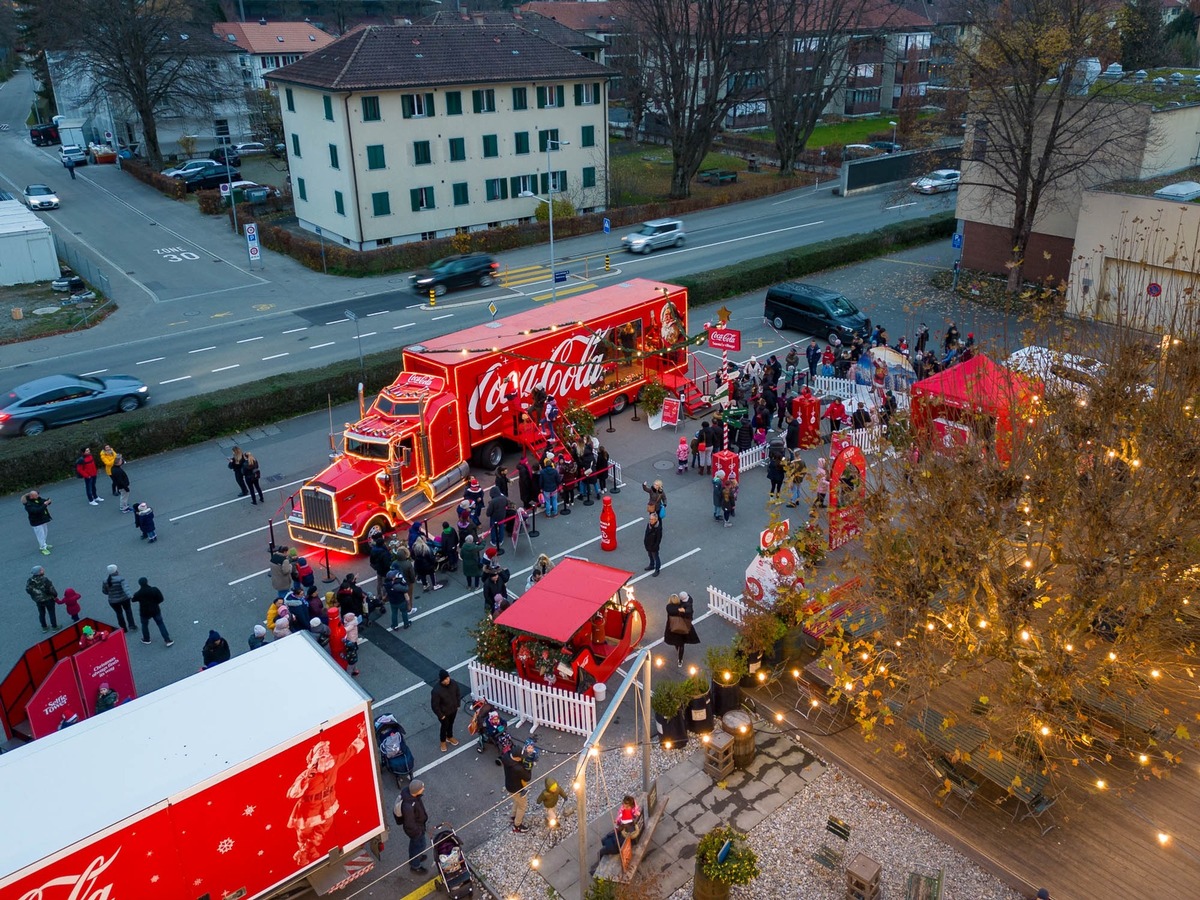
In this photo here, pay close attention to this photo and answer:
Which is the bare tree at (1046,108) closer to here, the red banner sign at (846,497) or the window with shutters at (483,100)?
the red banner sign at (846,497)

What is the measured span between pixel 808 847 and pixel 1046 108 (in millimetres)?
32984

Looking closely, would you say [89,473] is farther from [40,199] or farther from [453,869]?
[40,199]

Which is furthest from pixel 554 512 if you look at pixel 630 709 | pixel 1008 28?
pixel 1008 28

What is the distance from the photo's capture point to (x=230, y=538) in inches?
870

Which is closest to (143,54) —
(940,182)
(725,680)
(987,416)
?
(940,182)

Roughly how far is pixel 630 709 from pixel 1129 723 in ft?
25.1

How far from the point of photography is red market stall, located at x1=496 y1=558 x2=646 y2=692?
50.1ft

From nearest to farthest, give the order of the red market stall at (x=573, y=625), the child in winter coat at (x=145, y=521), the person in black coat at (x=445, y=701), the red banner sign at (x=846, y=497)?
1. the red banner sign at (x=846, y=497)
2. the person in black coat at (x=445, y=701)
3. the red market stall at (x=573, y=625)
4. the child in winter coat at (x=145, y=521)

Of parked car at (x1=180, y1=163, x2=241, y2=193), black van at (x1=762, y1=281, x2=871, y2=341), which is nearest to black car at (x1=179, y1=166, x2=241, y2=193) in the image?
parked car at (x1=180, y1=163, x2=241, y2=193)

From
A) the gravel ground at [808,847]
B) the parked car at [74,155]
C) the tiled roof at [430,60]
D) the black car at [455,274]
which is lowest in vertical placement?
the gravel ground at [808,847]

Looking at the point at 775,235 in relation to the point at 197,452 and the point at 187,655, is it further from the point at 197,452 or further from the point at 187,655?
the point at 187,655

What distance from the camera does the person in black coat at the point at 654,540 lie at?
19438 mm

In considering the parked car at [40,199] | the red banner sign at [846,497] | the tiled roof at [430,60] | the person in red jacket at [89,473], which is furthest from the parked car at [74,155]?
the red banner sign at [846,497]

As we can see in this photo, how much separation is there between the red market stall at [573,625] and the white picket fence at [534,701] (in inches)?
12.4
